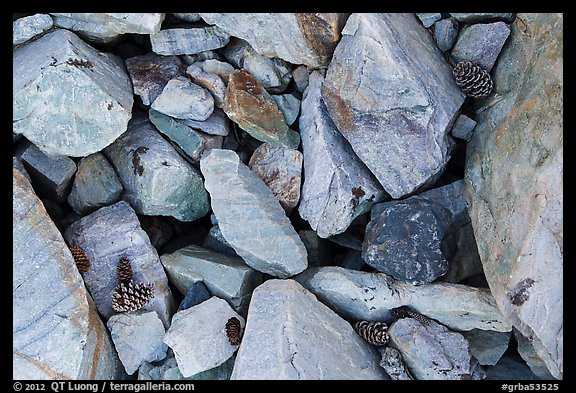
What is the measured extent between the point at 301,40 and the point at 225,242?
161cm

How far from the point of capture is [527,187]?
3.70 meters

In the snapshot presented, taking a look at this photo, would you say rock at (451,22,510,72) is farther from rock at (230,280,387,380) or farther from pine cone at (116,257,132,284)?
pine cone at (116,257,132,284)

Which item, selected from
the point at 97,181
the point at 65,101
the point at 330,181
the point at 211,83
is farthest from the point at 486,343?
the point at 65,101

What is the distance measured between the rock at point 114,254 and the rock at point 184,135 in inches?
24.0

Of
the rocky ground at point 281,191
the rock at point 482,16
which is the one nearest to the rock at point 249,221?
the rocky ground at point 281,191

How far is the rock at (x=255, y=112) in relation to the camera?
4363mm

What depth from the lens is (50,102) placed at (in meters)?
4.10

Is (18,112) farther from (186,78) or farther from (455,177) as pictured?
(455,177)

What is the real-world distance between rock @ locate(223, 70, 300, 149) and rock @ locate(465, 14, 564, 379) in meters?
1.40

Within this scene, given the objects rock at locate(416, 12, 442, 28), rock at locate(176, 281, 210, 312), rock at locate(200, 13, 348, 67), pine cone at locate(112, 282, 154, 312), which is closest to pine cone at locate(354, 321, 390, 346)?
rock at locate(176, 281, 210, 312)

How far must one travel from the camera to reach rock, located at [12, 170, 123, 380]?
3.97 m

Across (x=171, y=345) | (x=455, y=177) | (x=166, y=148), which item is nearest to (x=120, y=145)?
(x=166, y=148)

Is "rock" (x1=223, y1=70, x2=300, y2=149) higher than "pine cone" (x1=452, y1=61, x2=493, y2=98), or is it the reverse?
"pine cone" (x1=452, y1=61, x2=493, y2=98)

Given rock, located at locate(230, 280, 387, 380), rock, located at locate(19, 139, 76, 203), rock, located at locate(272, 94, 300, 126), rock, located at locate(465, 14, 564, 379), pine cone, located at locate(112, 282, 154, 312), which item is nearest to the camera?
Result: rock, located at locate(465, 14, 564, 379)
